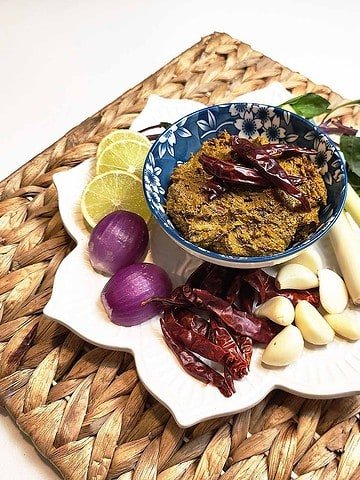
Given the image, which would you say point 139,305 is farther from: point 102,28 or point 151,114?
point 102,28

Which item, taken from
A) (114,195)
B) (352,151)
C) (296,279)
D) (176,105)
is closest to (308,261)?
(296,279)

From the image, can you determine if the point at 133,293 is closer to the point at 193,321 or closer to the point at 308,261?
the point at 193,321

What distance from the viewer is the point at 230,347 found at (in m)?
1.25

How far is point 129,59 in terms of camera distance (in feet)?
8.02

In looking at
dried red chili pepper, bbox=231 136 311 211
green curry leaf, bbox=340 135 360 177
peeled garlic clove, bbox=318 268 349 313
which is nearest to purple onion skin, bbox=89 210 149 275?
dried red chili pepper, bbox=231 136 311 211

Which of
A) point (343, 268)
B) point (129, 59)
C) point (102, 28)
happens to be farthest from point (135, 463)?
point (102, 28)

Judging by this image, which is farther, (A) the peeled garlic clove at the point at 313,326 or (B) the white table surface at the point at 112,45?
(B) the white table surface at the point at 112,45

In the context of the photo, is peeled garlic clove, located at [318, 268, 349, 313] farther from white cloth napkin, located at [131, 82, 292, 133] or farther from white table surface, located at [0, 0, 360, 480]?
white table surface, located at [0, 0, 360, 480]

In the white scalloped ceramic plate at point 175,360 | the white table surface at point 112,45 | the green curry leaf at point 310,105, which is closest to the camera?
the white scalloped ceramic plate at point 175,360

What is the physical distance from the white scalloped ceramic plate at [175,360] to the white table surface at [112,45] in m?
0.79

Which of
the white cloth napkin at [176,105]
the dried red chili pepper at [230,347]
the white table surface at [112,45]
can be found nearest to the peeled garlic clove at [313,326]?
the dried red chili pepper at [230,347]

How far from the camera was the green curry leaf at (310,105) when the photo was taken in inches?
64.5

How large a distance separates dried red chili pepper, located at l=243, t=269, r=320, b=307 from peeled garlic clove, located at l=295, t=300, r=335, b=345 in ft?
0.13

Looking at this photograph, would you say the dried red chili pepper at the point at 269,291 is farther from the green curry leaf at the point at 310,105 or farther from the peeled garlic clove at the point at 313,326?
the green curry leaf at the point at 310,105
